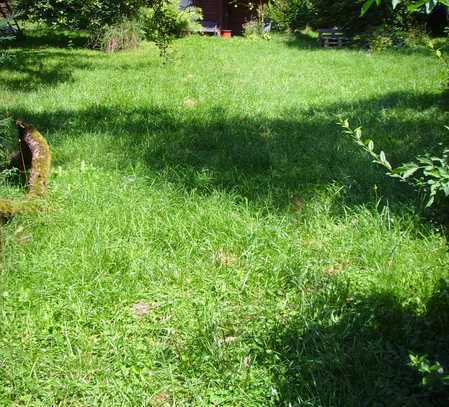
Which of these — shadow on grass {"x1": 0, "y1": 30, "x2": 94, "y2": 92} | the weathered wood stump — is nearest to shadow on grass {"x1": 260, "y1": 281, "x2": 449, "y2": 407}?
the weathered wood stump

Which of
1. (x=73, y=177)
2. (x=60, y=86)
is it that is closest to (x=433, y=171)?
(x=73, y=177)

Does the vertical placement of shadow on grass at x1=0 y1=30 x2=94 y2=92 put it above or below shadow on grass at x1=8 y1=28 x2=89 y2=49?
below

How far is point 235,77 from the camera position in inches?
395

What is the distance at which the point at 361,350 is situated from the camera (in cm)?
264

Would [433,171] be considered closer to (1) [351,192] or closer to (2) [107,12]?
(1) [351,192]

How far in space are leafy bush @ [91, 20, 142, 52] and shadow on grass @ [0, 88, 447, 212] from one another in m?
7.85

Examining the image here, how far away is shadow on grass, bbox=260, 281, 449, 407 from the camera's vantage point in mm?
2359

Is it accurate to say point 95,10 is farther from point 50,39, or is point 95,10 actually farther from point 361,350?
point 361,350

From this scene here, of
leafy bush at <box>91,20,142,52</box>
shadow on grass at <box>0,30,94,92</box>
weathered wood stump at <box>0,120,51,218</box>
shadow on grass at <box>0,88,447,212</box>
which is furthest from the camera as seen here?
leafy bush at <box>91,20,142,52</box>

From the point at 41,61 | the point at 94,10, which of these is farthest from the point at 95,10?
the point at 41,61

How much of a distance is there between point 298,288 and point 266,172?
209 cm

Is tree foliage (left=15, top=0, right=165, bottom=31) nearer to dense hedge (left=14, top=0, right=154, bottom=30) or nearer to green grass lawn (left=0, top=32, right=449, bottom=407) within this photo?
dense hedge (left=14, top=0, right=154, bottom=30)

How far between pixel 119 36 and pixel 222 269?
1286 cm

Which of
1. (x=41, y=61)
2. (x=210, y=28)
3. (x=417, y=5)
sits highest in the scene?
(x=210, y=28)
